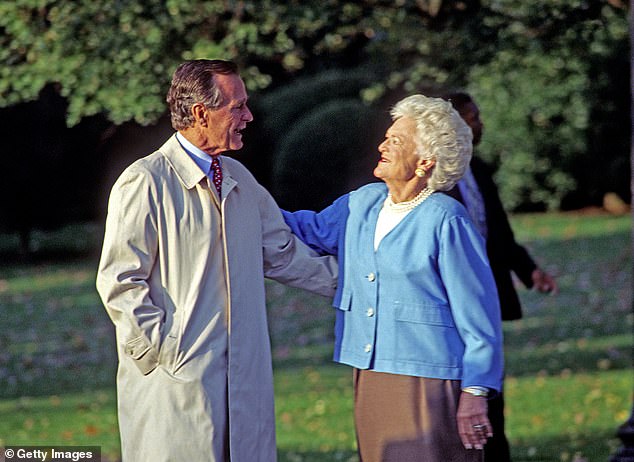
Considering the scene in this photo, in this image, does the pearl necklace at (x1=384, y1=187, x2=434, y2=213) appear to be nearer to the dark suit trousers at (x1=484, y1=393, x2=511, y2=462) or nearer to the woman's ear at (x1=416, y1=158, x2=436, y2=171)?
the woman's ear at (x1=416, y1=158, x2=436, y2=171)

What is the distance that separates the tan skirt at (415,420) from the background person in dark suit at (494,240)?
162 cm

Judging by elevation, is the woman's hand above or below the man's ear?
below

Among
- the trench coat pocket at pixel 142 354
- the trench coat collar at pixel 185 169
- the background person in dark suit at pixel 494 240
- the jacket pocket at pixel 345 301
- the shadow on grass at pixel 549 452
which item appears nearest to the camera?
the trench coat pocket at pixel 142 354

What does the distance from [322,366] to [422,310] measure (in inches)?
258

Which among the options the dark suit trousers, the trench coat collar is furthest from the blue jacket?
the dark suit trousers

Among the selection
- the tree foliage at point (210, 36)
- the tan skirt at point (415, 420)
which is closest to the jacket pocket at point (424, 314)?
the tan skirt at point (415, 420)

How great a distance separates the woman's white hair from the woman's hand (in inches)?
28.4

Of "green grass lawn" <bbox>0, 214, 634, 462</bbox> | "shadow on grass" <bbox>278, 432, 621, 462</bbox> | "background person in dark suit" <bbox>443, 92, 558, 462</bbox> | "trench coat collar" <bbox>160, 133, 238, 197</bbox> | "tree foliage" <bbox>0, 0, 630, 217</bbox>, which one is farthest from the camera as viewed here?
"green grass lawn" <bbox>0, 214, 634, 462</bbox>

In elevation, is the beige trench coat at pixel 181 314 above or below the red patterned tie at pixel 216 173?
below

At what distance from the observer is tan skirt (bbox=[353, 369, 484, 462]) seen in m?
3.94

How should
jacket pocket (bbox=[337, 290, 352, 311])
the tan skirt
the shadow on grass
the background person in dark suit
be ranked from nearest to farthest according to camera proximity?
the tan skirt < jacket pocket (bbox=[337, 290, 352, 311]) < the background person in dark suit < the shadow on grass

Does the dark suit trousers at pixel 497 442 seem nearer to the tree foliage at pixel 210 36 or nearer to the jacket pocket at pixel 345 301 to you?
the jacket pocket at pixel 345 301

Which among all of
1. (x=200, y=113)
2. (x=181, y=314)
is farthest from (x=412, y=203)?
(x=181, y=314)

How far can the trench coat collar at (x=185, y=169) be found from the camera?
12.6 ft
